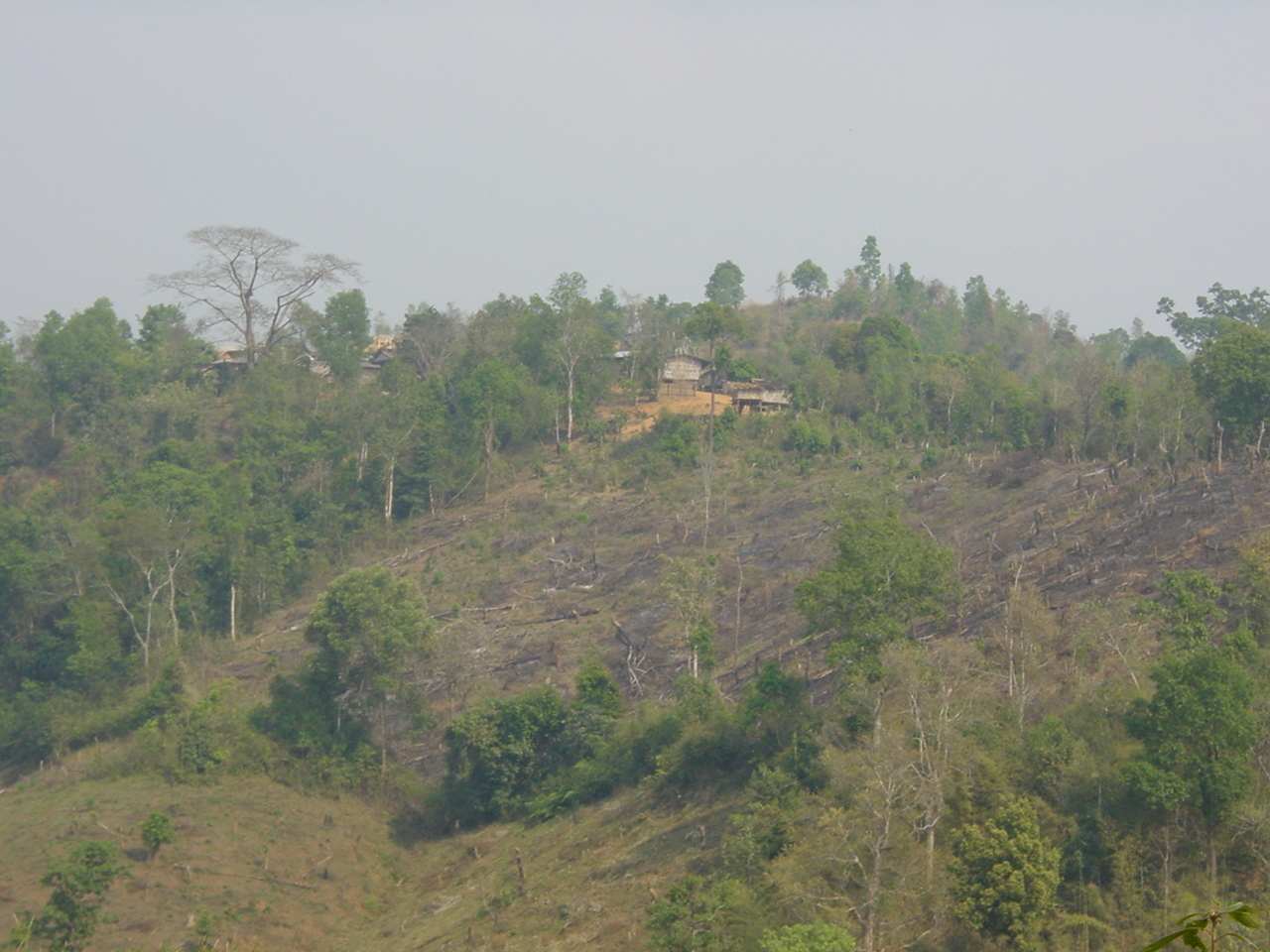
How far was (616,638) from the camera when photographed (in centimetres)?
3388

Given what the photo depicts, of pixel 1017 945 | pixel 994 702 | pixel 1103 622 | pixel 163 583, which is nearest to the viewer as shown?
pixel 1017 945

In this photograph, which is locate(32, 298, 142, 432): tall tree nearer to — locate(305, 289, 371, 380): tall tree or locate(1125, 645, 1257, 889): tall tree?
locate(305, 289, 371, 380): tall tree

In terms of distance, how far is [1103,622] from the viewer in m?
24.8

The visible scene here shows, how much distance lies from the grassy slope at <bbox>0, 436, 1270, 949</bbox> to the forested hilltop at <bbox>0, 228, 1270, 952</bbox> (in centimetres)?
13

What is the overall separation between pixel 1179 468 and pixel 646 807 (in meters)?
16.2

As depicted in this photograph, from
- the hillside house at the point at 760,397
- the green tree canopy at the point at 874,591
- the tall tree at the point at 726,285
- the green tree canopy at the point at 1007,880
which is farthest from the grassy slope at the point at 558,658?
the tall tree at the point at 726,285

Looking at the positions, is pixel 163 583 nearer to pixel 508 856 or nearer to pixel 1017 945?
pixel 508 856

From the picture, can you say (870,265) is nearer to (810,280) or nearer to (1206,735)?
(810,280)

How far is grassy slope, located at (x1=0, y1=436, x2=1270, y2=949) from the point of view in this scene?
25188 mm

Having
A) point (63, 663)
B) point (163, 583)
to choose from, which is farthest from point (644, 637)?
point (63, 663)

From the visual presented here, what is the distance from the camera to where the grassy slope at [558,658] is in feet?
82.6

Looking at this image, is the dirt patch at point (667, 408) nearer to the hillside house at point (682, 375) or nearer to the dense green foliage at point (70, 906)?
the hillside house at point (682, 375)

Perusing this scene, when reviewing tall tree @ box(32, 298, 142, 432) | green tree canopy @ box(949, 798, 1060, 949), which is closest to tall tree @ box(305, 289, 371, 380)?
tall tree @ box(32, 298, 142, 432)

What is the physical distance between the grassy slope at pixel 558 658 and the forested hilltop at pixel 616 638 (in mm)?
129
